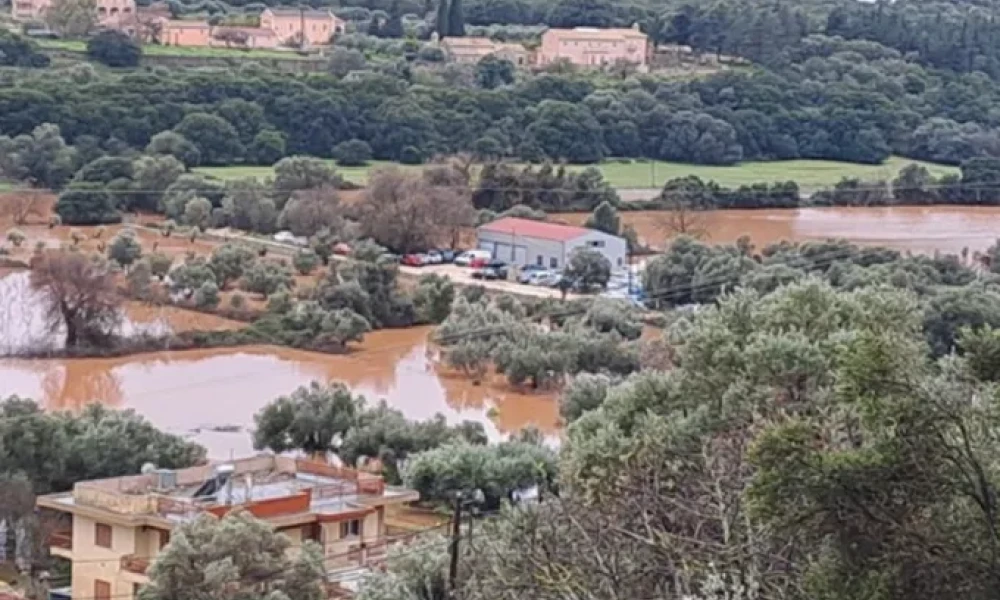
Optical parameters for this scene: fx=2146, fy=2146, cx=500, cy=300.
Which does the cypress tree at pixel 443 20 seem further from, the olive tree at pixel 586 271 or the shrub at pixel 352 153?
the olive tree at pixel 586 271

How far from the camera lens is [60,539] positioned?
29.1 ft

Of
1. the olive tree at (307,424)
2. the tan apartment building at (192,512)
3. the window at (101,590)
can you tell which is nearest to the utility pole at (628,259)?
the olive tree at (307,424)

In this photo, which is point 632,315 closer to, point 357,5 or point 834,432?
point 834,432

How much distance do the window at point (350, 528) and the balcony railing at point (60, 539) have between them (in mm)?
1216

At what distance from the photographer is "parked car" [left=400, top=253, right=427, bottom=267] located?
1856cm

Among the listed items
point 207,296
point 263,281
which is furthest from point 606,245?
point 207,296

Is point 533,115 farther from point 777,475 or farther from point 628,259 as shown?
point 777,475

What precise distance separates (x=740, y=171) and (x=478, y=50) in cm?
615

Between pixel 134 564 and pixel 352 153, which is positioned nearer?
pixel 134 564

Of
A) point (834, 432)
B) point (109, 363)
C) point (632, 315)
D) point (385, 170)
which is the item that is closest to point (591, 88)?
point (385, 170)

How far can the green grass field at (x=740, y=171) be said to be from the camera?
80.4 ft

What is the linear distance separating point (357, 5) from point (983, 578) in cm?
3468

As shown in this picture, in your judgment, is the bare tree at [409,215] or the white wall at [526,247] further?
the bare tree at [409,215]

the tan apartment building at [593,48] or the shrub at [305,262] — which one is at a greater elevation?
the tan apartment building at [593,48]
